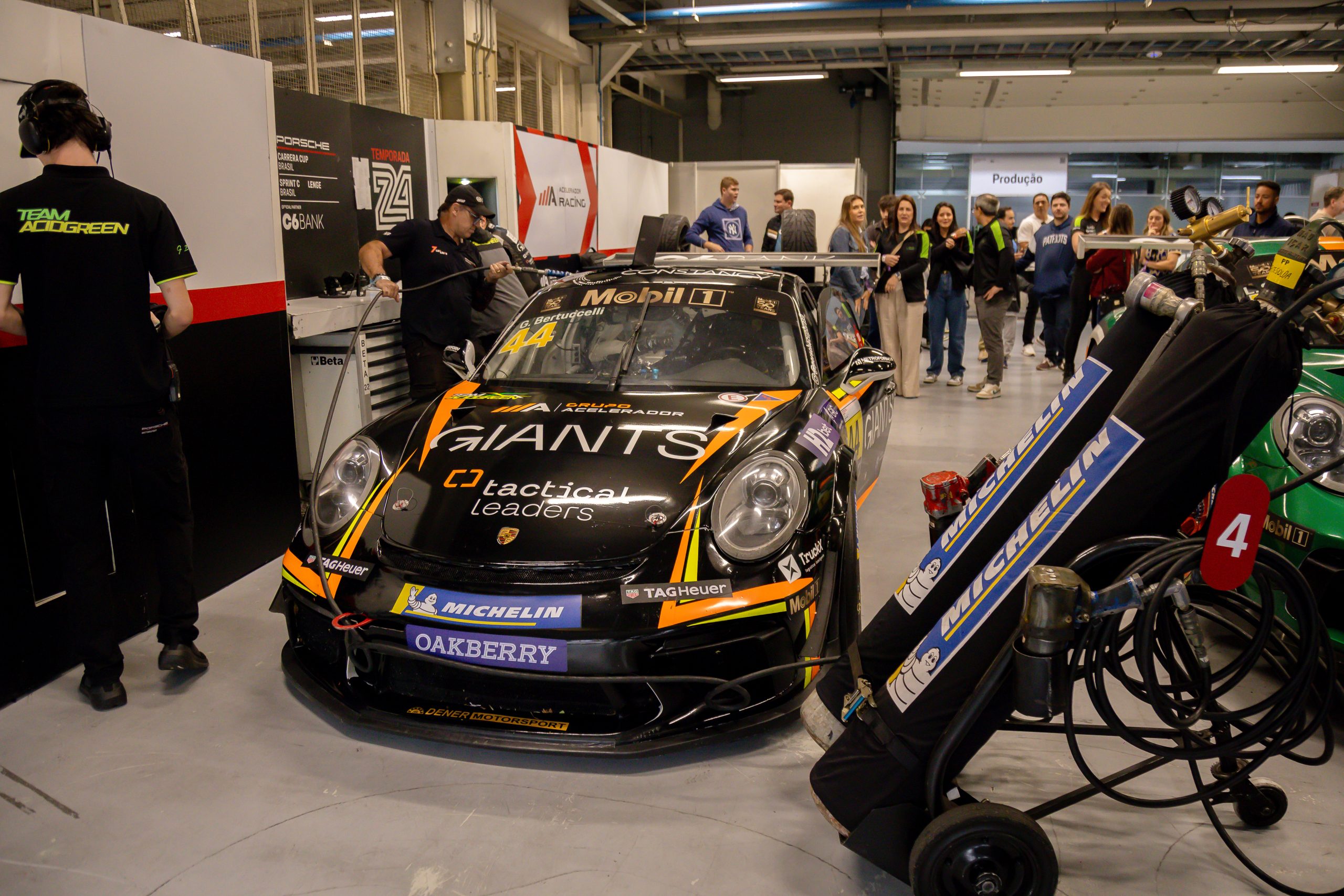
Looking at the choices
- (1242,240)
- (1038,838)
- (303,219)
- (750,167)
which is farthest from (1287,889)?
(750,167)

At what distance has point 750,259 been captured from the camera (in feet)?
14.3

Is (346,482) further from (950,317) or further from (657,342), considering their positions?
(950,317)

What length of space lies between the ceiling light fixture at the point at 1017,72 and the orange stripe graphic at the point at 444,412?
1121cm

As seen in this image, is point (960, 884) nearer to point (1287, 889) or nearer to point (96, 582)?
point (1287, 889)

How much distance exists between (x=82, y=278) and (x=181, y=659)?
3.67ft

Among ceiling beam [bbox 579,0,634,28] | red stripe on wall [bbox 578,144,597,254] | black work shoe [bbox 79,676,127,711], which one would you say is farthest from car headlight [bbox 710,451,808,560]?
ceiling beam [bbox 579,0,634,28]

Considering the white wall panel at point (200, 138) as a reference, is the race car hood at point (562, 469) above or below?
below

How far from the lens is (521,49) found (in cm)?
997

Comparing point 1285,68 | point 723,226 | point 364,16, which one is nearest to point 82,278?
point 364,16

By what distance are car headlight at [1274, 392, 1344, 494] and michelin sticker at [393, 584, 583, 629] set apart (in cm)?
197

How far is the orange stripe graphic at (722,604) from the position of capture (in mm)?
2182

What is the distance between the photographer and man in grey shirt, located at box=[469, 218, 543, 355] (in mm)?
4797

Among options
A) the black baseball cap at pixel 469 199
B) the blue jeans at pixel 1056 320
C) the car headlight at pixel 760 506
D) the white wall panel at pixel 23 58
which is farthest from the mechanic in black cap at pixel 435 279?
the blue jeans at pixel 1056 320

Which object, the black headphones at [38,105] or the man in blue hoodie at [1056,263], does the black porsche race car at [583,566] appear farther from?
the man in blue hoodie at [1056,263]
